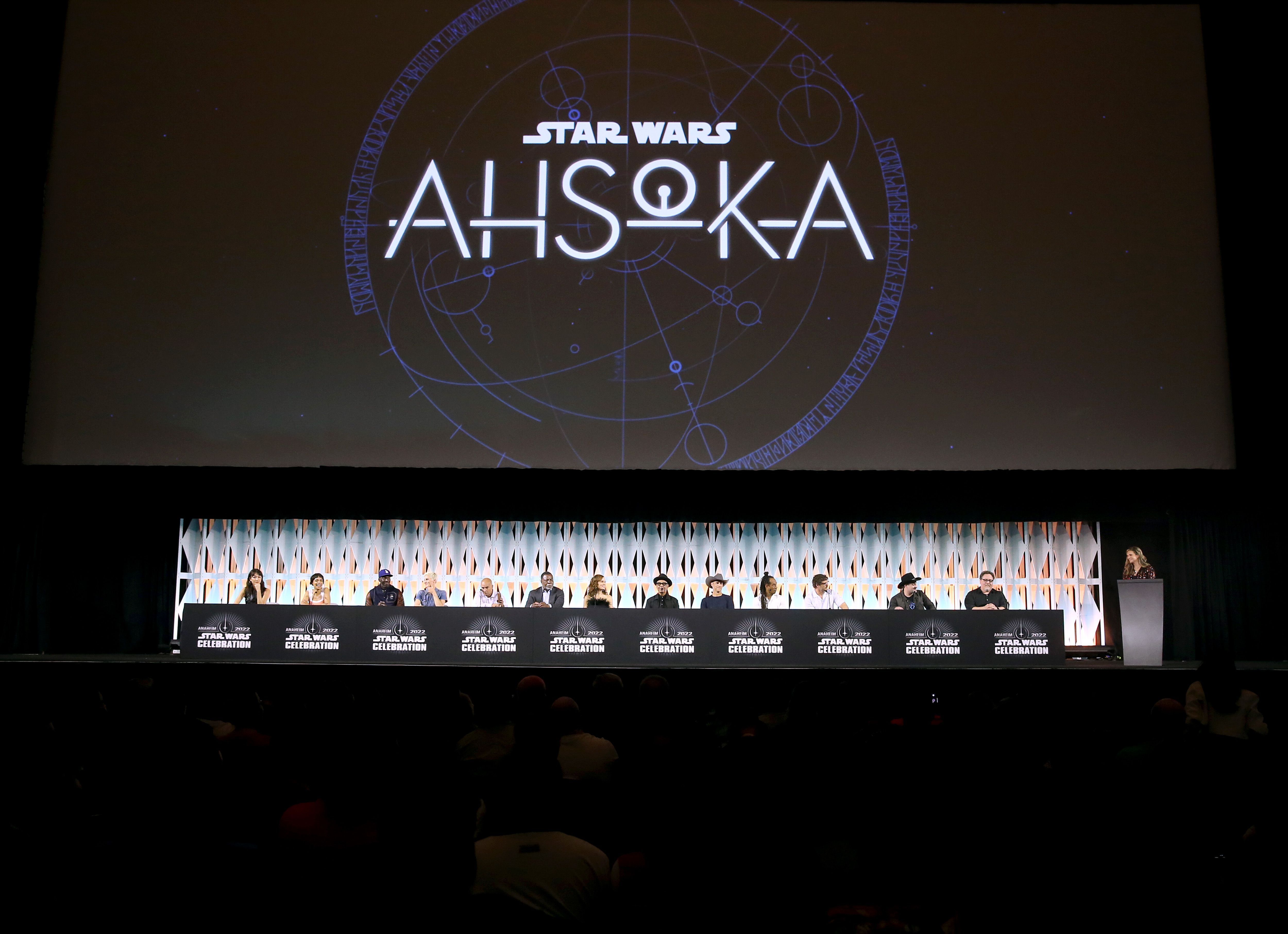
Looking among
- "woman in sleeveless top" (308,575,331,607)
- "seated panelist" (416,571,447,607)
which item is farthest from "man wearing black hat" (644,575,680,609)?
"woman in sleeveless top" (308,575,331,607)

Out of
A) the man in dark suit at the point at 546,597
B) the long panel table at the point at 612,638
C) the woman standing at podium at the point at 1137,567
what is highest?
the woman standing at podium at the point at 1137,567

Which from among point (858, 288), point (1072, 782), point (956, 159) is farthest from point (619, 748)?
point (956, 159)

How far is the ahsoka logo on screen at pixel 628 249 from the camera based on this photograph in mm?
6168

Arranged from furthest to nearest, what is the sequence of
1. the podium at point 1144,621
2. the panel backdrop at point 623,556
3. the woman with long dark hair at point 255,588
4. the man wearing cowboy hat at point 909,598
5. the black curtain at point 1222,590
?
the panel backdrop at point 623,556 → the black curtain at point 1222,590 → the woman with long dark hair at point 255,588 → the man wearing cowboy hat at point 909,598 → the podium at point 1144,621

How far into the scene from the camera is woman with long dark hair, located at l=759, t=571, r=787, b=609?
7.60 metres

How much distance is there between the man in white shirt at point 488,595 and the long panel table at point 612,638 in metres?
1.78

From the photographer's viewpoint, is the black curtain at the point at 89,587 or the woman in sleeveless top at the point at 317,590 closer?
the black curtain at the point at 89,587

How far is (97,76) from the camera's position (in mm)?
6359

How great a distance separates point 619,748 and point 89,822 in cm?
143

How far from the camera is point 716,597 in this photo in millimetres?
6980

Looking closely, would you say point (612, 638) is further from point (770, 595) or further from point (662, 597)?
point (770, 595)

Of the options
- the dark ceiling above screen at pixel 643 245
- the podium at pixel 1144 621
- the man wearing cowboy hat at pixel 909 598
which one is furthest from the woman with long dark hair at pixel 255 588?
the podium at pixel 1144 621

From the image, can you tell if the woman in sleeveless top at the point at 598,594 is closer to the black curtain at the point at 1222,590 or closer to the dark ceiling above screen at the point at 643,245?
the dark ceiling above screen at the point at 643,245

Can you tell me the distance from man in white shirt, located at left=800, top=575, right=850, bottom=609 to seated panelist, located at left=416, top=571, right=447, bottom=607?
3.14m
